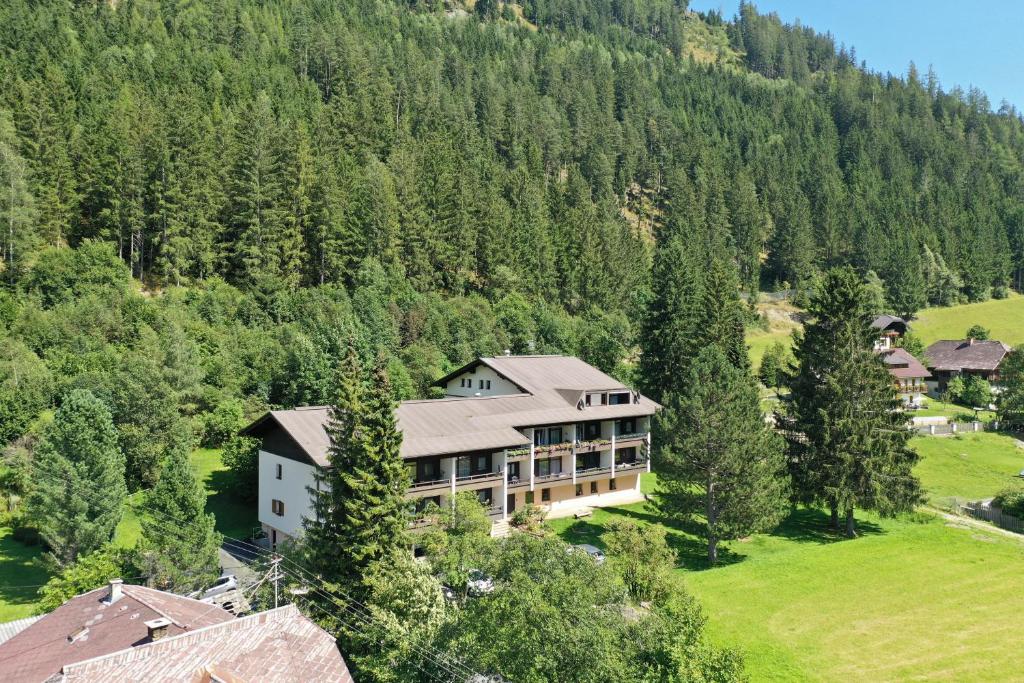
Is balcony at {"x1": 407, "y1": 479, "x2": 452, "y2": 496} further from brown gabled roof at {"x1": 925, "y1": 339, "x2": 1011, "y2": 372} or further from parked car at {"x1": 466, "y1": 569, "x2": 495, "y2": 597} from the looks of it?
brown gabled roof at {"x1": 925, "y1": 339, "x2": 1011, "y2": 372}

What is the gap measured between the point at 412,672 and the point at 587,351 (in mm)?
64460

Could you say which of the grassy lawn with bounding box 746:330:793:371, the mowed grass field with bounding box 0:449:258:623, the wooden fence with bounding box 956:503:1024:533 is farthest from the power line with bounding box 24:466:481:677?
the grassy lawn with bounding box 746:330:793:371

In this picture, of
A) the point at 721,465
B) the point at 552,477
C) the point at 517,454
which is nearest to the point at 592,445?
the point at 552,477

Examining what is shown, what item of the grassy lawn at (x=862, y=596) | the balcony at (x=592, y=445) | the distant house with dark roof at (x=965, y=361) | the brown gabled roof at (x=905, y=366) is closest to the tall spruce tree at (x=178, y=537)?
the grassy lawn at (x=862, y=596)

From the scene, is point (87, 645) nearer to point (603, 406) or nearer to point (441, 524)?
point (441, 524)

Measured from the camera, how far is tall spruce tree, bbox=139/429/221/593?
115 feet

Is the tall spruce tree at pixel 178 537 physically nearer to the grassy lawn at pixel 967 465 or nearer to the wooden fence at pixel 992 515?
the grassy lawn at pixel 967 465

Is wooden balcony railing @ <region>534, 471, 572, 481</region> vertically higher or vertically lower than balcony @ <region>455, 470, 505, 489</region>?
lower

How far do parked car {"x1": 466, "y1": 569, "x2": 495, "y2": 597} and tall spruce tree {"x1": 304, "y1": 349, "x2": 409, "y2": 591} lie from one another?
4223mm

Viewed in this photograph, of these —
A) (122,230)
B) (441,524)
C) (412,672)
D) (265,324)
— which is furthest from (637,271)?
(412,672)

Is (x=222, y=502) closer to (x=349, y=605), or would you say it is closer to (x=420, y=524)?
(x=420, y=524)

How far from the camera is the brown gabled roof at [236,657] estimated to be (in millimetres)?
21109

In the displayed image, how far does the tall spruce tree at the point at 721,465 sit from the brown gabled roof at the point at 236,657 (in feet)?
95.3

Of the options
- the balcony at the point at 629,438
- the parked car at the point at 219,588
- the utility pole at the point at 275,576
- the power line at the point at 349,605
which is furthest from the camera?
the balcony at the point at 629,438
